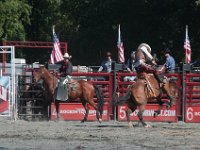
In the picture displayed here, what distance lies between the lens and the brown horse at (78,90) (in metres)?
25.9

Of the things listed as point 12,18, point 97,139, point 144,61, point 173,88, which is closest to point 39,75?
point 173,88

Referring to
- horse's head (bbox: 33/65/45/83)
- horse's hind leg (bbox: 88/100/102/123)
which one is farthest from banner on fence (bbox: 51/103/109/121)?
horse's head (bbox: 33/65/45/83)

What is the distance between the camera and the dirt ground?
15625mm

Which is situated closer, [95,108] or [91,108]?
[95,108]

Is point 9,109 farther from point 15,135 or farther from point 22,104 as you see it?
point 15,135

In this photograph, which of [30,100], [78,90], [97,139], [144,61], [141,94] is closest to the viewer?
[97,139]

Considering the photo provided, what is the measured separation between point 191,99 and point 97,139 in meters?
9.94

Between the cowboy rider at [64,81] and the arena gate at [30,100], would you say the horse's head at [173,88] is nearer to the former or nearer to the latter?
the cowboy rider at [64,81]

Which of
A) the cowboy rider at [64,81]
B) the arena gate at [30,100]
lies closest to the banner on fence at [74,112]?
the arena gate at [30,100]

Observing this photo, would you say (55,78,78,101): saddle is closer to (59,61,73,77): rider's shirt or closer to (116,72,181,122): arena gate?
(59,61,73,77): rider's shirt

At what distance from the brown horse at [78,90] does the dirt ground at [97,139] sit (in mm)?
4519

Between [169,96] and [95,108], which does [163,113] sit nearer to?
[169,96]

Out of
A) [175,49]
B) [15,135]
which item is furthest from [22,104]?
[175,49]

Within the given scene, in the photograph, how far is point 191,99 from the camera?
26641 millimetres
